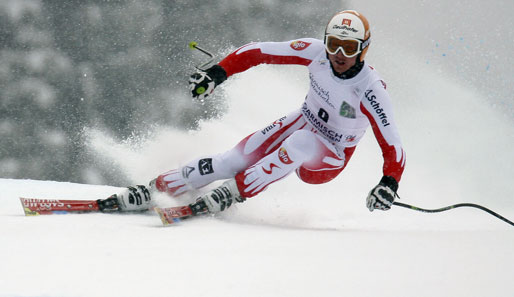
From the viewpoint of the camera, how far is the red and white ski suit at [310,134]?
3715 mm

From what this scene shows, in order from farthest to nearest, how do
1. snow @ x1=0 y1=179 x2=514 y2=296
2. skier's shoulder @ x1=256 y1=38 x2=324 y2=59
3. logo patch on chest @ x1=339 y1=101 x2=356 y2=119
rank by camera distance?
skier's shoulder @ x1=256 y1=38 x2=324 y2=59 < logo patch on chest @ x1=339 y1=101 x2=356 y2=119 < snow @ x1=0 y1=179 x2=514 y2=296

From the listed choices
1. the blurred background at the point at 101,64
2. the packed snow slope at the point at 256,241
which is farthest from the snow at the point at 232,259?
the blurred background at the point at 101,64

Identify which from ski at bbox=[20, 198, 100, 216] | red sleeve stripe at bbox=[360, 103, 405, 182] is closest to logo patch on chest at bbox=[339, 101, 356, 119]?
red sleeve stripe at bbox=[360, 103, 405, 182]

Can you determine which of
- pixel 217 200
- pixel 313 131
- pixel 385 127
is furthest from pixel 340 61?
pixel 217 200

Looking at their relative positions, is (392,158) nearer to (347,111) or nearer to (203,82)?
(347,111)

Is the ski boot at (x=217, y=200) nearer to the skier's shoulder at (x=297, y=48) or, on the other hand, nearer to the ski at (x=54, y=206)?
the ski at (x=54, y=206)

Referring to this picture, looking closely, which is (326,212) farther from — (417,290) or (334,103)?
(417,290)

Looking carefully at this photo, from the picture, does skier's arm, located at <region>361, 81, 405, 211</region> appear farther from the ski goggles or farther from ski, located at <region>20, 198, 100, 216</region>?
ski, located at <region>20, 198, 100, 216</region>

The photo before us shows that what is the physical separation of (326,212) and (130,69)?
1355cm

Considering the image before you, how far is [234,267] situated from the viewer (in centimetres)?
241

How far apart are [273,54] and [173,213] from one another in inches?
52.3

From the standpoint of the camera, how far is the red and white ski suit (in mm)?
3715

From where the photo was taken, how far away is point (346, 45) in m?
3.67

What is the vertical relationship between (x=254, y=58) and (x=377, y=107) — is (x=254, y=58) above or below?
above
